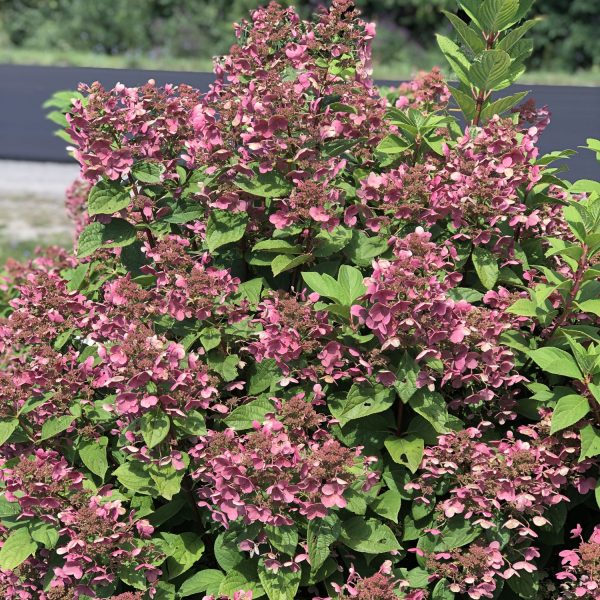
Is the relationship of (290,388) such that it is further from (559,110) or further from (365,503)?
(559,110)

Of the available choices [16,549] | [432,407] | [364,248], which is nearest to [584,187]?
[364,248]

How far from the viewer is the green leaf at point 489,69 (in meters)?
2.51

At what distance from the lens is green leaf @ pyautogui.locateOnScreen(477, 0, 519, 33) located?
2586mm

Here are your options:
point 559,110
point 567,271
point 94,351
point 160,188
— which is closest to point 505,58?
point 567,271

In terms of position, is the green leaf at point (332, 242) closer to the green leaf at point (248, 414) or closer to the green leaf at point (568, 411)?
the green leaf at point (248, 414)

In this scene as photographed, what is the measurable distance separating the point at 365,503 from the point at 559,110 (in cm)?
601

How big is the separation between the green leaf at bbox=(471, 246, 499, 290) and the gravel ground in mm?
5117

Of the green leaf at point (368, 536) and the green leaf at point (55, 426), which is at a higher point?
the green leaf at point (55, 426)

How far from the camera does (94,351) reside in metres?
2.68

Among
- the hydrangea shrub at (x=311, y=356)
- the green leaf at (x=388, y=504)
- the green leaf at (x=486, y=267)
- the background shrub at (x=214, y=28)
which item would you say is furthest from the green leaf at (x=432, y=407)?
the background shrub at (x=214, y=28)

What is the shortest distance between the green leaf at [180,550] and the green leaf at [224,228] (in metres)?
0.78

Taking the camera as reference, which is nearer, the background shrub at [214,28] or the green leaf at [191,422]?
the green leaf at [191,422]

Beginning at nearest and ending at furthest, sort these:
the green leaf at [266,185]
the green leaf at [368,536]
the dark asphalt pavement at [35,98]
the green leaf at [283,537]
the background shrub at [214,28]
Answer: the green leaf at [283,537] → the green leaf at [368,536] → the green leaf at [266,185] → the dark asphalt pavement at [35,98] → the background shrub at [214,28]

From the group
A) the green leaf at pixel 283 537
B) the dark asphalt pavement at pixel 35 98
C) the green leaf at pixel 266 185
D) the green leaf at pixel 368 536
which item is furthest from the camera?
the dark asphalt pavement at pixel 35 98
